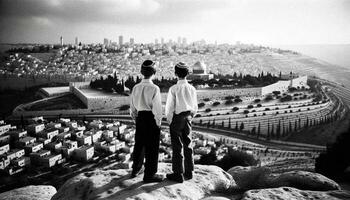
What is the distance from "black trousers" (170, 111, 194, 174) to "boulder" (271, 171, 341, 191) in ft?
4.72

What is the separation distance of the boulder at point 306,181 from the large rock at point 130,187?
91 cm

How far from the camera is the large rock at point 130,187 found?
8.68ft

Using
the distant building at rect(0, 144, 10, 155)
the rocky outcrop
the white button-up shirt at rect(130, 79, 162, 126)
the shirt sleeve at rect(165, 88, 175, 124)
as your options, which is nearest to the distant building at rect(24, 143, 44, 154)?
the distant building at rect(0, 144, 10, 155)

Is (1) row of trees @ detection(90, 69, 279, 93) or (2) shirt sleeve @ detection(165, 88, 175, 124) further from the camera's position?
(1) row of trees @ detection(90, 69, 279, 93)

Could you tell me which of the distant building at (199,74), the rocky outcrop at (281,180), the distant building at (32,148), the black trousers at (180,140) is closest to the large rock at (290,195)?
the black trousers at (180,140)

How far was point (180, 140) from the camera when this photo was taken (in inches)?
116

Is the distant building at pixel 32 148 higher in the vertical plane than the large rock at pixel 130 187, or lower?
lower

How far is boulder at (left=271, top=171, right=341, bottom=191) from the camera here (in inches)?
136

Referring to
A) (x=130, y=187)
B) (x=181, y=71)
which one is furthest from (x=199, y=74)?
(x=130, y=187)

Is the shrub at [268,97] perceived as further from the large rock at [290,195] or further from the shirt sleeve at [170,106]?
the shirt sleeve at [170,106]

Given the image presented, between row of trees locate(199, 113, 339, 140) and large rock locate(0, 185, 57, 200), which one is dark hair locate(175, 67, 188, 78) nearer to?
large rock locate(0, 185, 57, 200)

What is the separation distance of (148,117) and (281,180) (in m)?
1.97

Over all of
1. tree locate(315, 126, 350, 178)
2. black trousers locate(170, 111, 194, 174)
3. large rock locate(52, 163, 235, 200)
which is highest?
black trousers locate(170, 111, 194, 174)

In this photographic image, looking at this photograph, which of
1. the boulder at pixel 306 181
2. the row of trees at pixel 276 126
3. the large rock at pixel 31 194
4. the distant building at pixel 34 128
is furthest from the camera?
the row of trees at pixel 276 126
